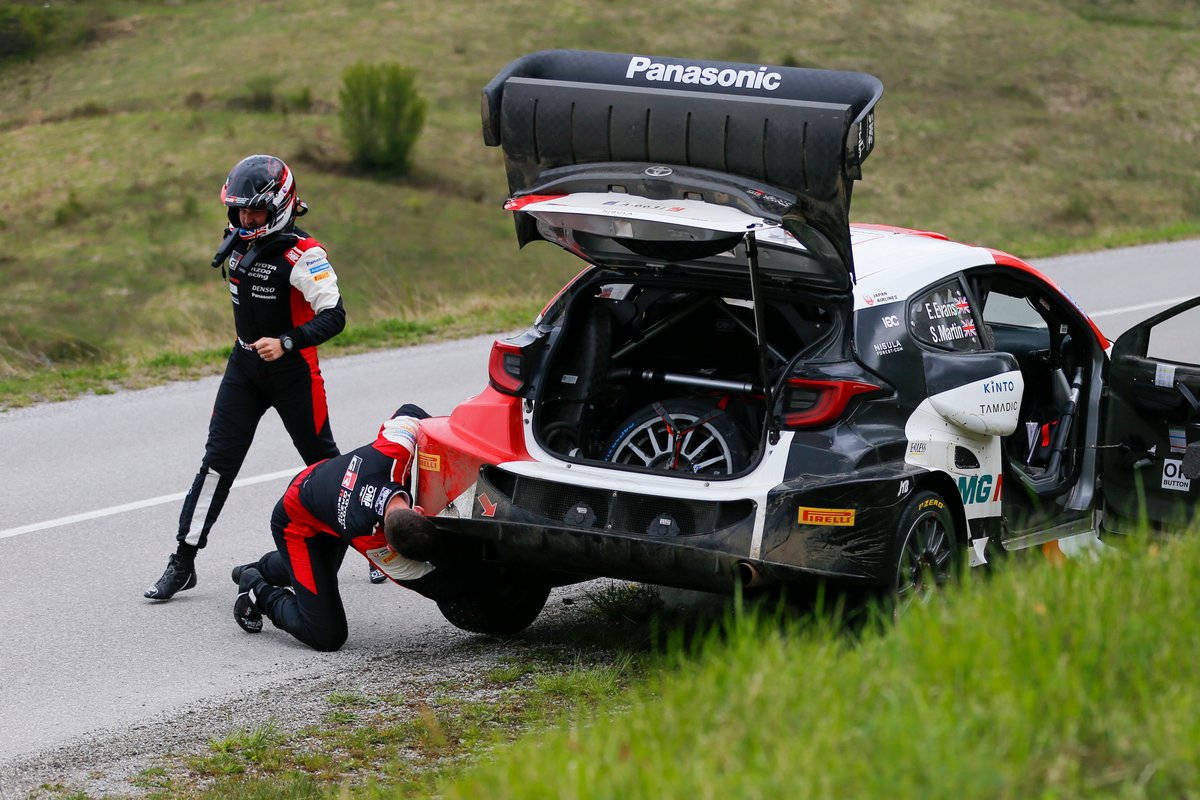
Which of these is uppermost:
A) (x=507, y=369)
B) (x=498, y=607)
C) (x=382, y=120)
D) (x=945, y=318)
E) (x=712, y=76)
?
(x=712, y=76)

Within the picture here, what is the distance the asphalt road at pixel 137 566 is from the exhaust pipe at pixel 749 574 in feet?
6.07

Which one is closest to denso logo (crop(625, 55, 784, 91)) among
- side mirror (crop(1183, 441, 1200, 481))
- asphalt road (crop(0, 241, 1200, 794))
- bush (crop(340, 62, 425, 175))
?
side mirror (crop(1183, 441, 1200, 481))

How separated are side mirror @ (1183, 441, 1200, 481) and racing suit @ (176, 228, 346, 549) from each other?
3.99 m

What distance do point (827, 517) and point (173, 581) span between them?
3.50m

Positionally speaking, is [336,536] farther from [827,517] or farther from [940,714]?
[940,714]

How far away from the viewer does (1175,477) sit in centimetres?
675

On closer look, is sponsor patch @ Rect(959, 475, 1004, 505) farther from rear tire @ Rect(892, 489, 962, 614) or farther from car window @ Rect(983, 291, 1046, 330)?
car window @ Rect(983, 291, 1046, 330)

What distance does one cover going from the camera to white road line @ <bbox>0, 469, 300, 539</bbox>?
8570 millimetres

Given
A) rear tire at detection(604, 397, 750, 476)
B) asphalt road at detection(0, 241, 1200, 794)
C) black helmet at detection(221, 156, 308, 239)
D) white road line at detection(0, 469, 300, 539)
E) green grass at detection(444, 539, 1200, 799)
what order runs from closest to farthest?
green grass at detection(444, 539, 1200, 799)
rear tire at detection(604, 397, 750, 476)
asphalt road at detection(0, 241, 1200, 794)
black helmet at detection(221, 156, 308, 239)
white road line at detection(0, 469, 300, 539)

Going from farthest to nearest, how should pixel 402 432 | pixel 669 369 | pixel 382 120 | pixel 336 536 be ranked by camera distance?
pixel 382 120 < pixel 669 369 < pixel 336 536 < pixel 402 432

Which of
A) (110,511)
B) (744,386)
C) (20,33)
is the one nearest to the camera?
(744,386)

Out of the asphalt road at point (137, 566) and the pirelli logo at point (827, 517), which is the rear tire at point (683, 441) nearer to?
the pirelli logo at point (827, 517)

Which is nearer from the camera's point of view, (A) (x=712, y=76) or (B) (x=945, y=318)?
(A) (x=712, y=76)

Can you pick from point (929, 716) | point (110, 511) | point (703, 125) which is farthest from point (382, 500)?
point (929, 716)
